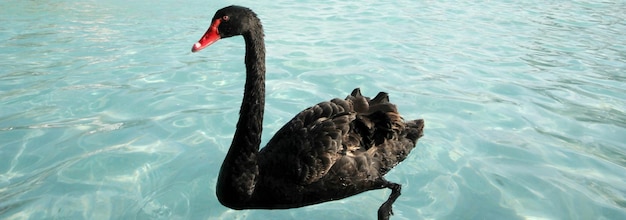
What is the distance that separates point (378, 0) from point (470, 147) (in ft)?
33.3

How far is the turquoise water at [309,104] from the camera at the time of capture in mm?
3037

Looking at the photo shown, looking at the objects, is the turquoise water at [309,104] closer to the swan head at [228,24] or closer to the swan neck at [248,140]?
the swan neck at [248,140]

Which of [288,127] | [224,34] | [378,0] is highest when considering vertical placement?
[224,34]

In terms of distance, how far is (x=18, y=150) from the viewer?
3.57m

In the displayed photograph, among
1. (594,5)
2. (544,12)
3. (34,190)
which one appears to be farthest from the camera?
(594,5)

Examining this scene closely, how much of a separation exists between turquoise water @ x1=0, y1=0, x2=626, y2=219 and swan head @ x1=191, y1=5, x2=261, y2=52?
37.2 inches

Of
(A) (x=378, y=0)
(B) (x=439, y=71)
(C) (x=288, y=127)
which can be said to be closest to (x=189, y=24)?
(B) (x=439, y=71)

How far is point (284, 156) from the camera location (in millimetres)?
2910

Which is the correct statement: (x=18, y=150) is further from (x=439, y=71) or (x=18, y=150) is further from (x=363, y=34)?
(x=363, y=34)

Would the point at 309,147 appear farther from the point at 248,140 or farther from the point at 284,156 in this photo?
the point at 248,140

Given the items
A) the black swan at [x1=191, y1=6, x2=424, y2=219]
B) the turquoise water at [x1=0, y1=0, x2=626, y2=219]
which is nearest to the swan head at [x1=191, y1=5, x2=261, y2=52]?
the black swan at [x1=191, y1=6, x2=424, y2=219]

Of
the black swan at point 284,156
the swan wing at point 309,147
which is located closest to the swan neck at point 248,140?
the black swan at point 284,156

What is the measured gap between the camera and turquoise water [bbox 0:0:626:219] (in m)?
3.04

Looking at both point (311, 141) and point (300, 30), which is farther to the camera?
point (300, 30)
